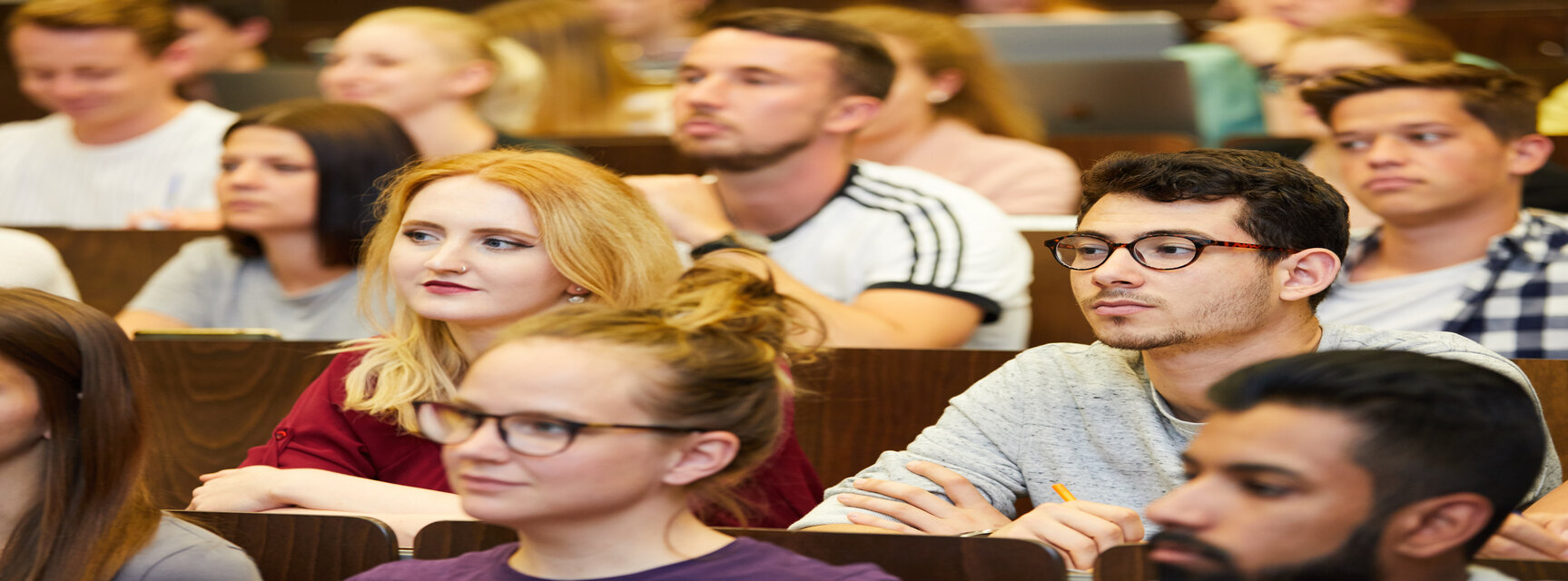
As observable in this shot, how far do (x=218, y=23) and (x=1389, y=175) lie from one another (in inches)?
139

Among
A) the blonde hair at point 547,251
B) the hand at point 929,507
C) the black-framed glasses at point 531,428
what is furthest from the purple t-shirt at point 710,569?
the blonde hair at point 547,251

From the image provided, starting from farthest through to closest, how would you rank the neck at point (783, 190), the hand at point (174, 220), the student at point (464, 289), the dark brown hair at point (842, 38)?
the hand at point (174, 220), the dark brown hair at point (842, 38), the neck at point (783, 190), the student at point (464, 289)

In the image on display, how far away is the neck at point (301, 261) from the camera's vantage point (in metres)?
2.60

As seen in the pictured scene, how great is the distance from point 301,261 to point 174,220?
562 millimetres

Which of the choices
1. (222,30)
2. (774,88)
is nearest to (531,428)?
(774,88)

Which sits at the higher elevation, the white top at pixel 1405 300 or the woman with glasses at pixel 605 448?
the woman with glasses at pixel 605 448

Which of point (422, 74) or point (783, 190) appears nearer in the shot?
point (783, 190)

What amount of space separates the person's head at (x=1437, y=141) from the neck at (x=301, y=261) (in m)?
1.75

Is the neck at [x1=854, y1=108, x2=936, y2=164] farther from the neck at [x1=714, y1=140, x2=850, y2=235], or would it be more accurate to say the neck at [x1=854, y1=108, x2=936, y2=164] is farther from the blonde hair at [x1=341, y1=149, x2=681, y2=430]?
the blonde hair at [x1=341, y1=149, x2=681, y2=430]

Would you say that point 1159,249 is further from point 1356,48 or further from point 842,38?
point 1356,48

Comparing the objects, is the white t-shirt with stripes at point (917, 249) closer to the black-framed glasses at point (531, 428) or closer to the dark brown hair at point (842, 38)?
the dark brown hair at point (842, 38)

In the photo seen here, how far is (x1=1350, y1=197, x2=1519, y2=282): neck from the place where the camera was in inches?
91.9

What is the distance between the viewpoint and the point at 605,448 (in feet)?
3.92

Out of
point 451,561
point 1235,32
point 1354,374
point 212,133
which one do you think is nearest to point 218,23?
point 212,133
